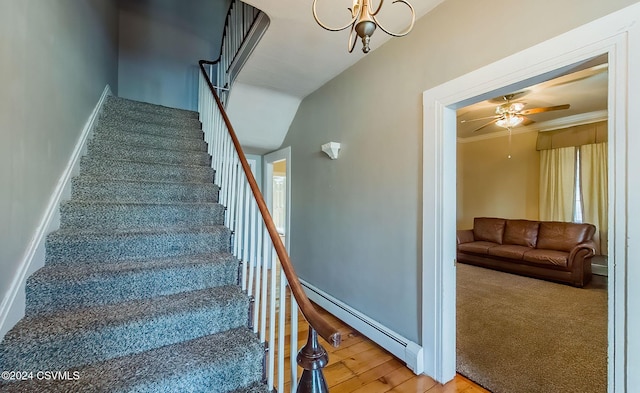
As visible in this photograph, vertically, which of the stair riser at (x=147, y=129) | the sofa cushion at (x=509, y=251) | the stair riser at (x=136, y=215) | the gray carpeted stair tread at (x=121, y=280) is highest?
the stair riser at (x=147, y=129)

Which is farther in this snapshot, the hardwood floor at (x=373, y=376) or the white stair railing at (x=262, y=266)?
the hardwood floor at (x=373, y=376)

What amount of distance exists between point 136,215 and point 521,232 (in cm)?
599

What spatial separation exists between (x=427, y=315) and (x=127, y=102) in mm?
3980

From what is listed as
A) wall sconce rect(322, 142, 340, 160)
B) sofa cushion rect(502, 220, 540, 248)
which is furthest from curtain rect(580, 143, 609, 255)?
wall sconce rect(322, 142, 340, 160)

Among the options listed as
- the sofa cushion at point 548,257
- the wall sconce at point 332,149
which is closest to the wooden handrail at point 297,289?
the wall sconce at point 332,149

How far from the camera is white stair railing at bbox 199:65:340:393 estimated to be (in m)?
1.02

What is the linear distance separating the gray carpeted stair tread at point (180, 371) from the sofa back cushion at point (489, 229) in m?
5.44

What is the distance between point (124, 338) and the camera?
4.57 feet

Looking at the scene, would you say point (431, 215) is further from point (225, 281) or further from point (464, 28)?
point (225, 281)

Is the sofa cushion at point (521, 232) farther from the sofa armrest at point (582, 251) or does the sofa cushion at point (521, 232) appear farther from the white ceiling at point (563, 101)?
the white ceiling at point (563, 101)

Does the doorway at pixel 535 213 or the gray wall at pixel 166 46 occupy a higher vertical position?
the gray wall at pixel 166 46

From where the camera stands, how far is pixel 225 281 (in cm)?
194

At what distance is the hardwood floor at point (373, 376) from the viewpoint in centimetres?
185

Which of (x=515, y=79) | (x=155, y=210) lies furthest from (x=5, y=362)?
(x=515, y=79)
